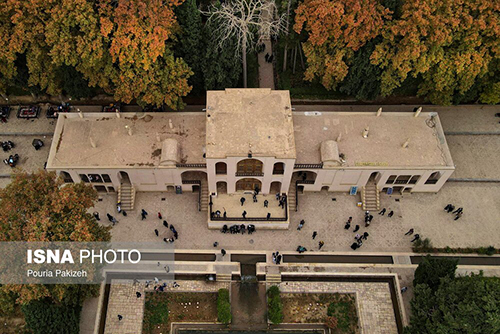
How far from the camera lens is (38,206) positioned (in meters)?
32.9

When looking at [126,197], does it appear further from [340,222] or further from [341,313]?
[341,313]

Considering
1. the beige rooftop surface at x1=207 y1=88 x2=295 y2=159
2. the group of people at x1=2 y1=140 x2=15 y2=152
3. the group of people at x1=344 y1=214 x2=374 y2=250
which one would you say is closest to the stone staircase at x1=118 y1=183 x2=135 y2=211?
the beige rooftop surface at x1=207 y1=88 x2=295 y2=159

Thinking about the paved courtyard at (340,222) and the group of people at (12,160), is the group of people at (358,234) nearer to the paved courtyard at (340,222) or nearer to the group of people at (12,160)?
the paved courtyard at (340,222)

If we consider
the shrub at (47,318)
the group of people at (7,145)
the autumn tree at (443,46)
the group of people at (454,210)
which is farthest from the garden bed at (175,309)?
the autumn tree at (443,46)

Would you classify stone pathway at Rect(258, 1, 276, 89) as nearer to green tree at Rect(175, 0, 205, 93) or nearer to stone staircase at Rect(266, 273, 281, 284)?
green tree at Rect(175, 0, 205, 93)

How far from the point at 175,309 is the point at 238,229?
912 cm

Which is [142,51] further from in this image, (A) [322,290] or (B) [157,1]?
(A) [322,290]

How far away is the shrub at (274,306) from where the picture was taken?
120ft

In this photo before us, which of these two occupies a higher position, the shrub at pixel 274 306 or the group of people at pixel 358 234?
the group of people at pixel 358 234

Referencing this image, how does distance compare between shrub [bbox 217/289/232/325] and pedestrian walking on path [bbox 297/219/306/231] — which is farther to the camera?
pedestrian walking on path [bbox 297/219/306/231]

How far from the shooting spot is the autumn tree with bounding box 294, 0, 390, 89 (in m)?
39.6

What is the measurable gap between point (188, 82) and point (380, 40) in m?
19.6

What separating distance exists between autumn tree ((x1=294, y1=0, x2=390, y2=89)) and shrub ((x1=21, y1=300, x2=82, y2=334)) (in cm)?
3105

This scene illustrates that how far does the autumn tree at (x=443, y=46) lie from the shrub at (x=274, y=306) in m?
22.5
